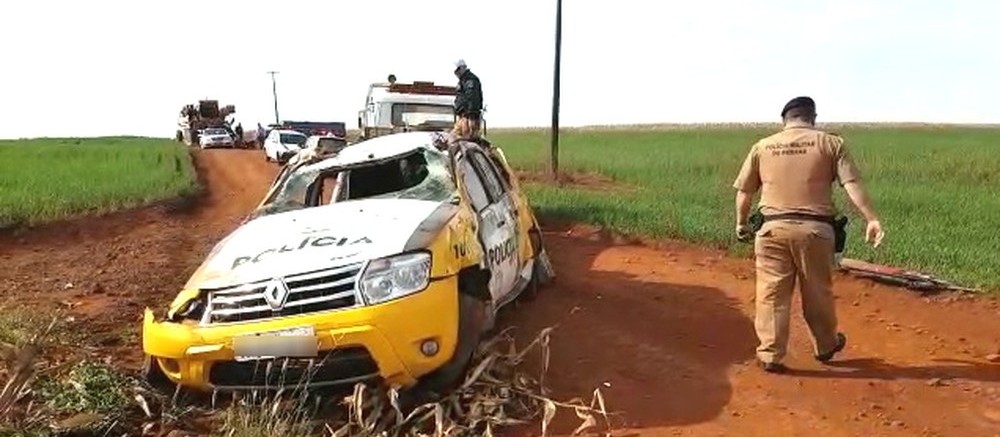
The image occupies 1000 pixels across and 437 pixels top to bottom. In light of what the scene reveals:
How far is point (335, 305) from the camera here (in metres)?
4.78

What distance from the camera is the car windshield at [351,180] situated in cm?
664

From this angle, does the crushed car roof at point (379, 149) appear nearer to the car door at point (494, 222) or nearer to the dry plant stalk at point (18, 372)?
the car door at point (494, 222)

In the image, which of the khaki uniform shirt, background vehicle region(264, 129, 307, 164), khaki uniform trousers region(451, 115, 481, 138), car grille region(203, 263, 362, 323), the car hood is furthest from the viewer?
background vehicle region(264, 129, 307, 164)

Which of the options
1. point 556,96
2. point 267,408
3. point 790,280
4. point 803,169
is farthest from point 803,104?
point 556,96

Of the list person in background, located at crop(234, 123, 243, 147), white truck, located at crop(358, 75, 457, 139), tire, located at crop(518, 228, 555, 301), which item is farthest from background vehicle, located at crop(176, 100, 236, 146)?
tire, located at crop(518, 228, 555, 301)

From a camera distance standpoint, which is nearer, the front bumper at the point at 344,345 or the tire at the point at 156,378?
the front bumper at the point at 344,345

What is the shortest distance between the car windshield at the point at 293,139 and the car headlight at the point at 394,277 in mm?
24680

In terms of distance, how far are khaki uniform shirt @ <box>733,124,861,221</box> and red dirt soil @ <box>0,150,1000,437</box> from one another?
1.04 m

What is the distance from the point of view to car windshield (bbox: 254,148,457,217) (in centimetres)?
664

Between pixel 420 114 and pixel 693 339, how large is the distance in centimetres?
1269

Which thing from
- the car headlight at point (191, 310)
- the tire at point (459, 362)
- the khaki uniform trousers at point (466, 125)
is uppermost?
the khaki uniform trousers at point (466, 125)

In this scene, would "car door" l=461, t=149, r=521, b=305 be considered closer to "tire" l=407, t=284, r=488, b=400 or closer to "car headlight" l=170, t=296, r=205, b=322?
"tire" l=407, t=284, r=488, b=400

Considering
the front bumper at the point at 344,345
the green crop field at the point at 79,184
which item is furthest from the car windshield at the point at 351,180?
the green crop field at the point at 79,184

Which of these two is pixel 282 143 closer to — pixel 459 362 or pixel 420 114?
pixel 420 114
